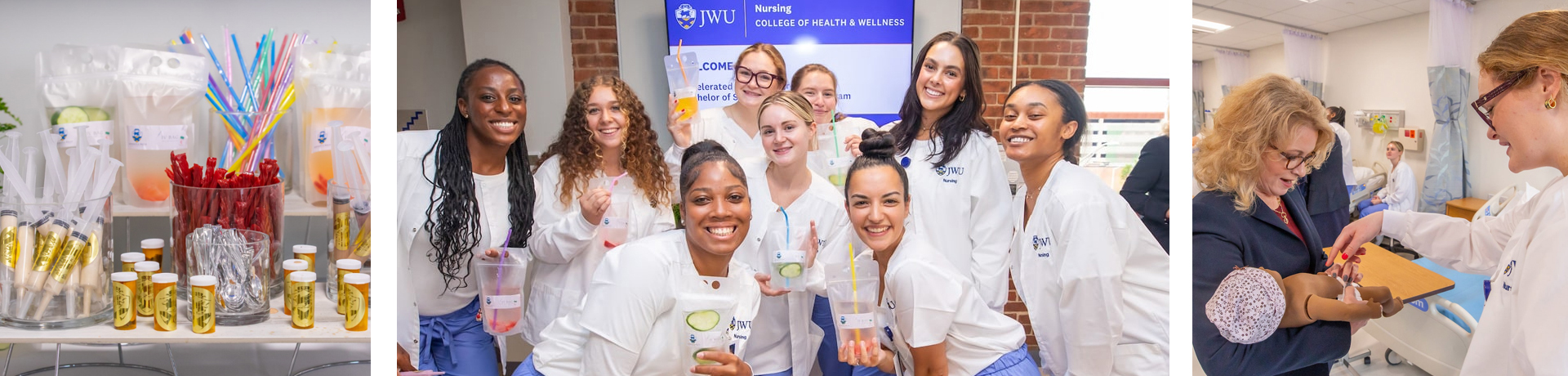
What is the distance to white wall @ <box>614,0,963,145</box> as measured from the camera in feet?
7.46

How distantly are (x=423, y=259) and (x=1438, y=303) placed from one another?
2.93m

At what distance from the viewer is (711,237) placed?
2.22m

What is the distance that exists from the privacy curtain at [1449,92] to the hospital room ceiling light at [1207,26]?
53 centimetres

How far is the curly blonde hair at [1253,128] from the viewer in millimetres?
2365

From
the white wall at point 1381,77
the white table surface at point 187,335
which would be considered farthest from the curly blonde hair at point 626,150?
the white wall at point 1381,77

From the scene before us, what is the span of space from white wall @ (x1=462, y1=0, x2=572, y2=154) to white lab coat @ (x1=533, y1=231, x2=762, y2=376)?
1.34 ft

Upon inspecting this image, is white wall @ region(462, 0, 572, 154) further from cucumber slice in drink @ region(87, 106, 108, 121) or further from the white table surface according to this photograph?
cucumber slice in drink @ region(87, 106, 108, 121)

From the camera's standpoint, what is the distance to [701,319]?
2.25m

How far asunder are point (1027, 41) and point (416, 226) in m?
1.77

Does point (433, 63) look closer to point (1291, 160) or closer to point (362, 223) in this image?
point (362, 223)

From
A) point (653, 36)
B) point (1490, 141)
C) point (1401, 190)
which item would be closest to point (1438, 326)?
point (1401, 190)

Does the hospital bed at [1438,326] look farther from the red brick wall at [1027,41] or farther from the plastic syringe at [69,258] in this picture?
the plastic syringe at [69,258]

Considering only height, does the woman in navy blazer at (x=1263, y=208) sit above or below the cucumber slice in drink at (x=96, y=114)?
below

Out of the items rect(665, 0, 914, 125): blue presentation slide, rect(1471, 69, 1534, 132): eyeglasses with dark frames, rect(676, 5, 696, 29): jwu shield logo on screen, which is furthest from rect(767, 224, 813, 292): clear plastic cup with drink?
rect(1471, 69, 1534, 132): eyeglasses with dark frames
